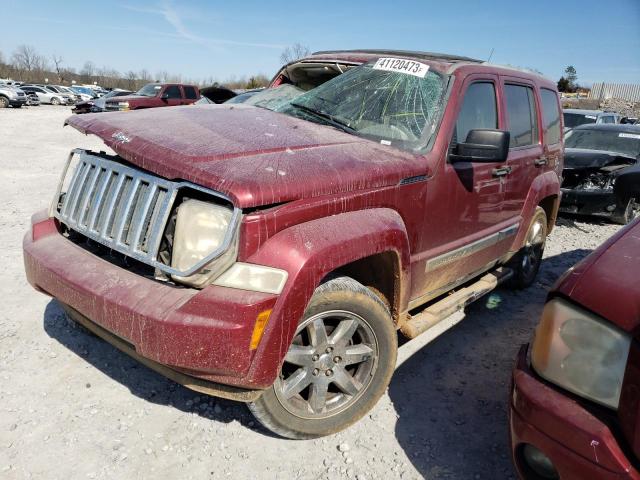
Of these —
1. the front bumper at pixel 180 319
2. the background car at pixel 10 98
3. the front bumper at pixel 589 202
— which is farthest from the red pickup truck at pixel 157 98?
the front bumper at pixel 180 319

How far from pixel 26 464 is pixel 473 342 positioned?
2.96m

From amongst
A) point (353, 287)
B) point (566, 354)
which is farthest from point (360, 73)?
point (566, 354)

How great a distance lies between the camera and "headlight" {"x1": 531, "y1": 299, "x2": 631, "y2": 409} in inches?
60.6

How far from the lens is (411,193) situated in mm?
2604

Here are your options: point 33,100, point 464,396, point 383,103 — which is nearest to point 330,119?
point 383,103

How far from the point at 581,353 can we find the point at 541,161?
2.86 metres

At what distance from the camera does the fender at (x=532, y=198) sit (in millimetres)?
4016

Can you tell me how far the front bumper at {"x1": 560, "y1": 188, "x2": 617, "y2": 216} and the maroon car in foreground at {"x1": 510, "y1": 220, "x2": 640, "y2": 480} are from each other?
644cm

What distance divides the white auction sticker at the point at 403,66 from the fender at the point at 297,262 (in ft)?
4.62

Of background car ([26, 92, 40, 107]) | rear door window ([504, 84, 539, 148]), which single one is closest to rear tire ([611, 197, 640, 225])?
rear door window ([504, 84, 539, 148])

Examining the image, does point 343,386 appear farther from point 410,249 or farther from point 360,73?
point 360,73

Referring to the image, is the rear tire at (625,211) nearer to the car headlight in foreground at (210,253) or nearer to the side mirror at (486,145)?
the side mirror at (486,145)

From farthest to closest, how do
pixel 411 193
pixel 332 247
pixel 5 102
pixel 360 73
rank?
pixel 5 102 < pixel 360 73 < pixel 411 193 < pixel 332 247

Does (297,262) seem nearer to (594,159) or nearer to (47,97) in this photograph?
(594,159)
